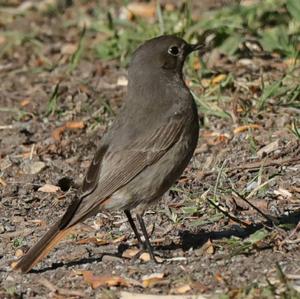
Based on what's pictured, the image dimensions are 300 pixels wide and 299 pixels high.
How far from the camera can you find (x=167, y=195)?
8.02 meters

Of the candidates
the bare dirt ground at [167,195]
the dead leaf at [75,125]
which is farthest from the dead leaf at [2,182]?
the dead leaf at [75,125]

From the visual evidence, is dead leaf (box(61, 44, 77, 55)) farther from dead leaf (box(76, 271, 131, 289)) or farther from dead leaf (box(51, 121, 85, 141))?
dead leaf (box(76, 271, 131, 289))

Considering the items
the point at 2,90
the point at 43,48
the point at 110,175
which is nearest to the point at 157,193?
the point at 110,175

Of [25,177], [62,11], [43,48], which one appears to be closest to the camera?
[25,177]

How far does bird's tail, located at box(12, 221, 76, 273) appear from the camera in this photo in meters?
6.66

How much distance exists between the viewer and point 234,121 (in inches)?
357

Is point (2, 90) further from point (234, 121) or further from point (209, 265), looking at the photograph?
point (209, 265)

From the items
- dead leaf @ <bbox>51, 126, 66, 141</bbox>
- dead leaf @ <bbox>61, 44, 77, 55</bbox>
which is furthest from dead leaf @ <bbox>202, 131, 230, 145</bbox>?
dead leaf @ <bbox>61, 44, 77, 55</bbox>

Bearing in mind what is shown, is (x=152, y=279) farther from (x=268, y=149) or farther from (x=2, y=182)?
(x=2, y=182)

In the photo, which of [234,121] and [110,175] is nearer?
[110,175]

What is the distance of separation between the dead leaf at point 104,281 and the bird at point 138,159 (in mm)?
354

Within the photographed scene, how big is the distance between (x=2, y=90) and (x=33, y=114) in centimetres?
82

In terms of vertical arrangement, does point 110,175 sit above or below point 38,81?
above

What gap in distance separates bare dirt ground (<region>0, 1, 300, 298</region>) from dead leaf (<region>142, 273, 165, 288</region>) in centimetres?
1
